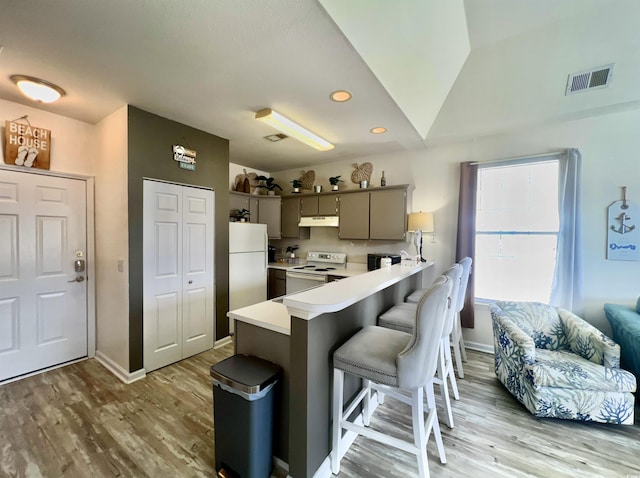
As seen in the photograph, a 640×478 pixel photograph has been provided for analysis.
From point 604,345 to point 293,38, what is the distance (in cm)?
317

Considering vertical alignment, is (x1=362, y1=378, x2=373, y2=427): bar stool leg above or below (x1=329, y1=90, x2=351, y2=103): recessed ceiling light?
below

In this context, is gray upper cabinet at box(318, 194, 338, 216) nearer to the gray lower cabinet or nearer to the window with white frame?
the gray lower cabinet

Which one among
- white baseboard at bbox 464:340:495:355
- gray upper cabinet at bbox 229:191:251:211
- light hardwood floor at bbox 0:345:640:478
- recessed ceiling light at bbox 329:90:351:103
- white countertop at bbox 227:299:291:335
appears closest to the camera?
white countertop at bbox 227:299:291:335

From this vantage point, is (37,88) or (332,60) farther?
(37,88)

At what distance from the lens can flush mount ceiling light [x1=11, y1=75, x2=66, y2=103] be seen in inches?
80.5

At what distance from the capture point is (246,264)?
3.79 m

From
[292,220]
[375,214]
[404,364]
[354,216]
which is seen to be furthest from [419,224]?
[404,364]

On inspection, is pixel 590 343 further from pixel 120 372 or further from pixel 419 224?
pixel 120 372

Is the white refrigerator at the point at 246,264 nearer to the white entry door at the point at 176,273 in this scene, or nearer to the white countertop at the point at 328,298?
the white entry door at the point at 176,273

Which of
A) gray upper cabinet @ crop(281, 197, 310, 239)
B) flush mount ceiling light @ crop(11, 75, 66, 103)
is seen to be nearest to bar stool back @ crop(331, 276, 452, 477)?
flush mount ceiling light @ crop(11, 75, 66, 103)

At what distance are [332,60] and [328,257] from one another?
10.2ft

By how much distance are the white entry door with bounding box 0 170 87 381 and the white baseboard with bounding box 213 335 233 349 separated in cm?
140

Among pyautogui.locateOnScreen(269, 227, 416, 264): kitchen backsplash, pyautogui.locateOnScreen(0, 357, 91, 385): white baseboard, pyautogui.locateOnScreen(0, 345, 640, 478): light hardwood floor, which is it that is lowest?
pyautogui.locateOnScreen(0, 345, 640, 478): light hardwood floor

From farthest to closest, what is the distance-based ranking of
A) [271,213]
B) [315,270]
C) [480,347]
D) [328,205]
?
[271,213], [328,205], [315,270], [480,347]
